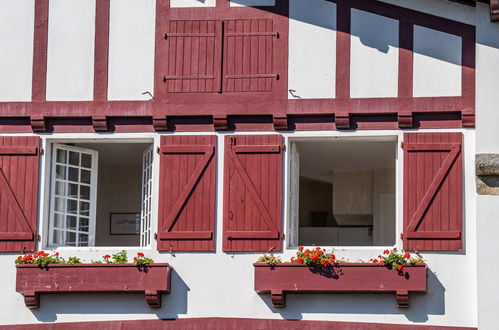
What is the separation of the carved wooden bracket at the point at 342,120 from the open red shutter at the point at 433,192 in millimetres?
766

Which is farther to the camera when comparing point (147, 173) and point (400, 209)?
point (147, 173)

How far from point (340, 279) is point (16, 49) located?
5194 millimetres

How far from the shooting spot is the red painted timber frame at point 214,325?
15.9 m

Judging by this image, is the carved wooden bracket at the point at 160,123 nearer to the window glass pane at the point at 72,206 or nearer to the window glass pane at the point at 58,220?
the window glass pane at the point at 72,206

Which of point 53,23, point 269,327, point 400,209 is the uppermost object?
point 53,23

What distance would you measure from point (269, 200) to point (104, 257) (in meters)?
2.20

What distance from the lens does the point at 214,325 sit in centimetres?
1612

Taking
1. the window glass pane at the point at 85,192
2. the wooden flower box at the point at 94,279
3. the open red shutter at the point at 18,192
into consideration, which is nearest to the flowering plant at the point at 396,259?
the wooden flower box at the point at 94,279

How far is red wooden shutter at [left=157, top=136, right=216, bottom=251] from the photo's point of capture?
53.5ft

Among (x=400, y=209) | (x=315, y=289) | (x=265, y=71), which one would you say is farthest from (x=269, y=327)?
(x=265, y=71)

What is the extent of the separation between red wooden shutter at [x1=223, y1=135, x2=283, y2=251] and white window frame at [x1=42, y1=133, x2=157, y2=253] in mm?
917

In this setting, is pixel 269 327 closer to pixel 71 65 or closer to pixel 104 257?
pixel 104 257

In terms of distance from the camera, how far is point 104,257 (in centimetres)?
1634

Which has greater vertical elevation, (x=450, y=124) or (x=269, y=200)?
(x=450, y=124)
